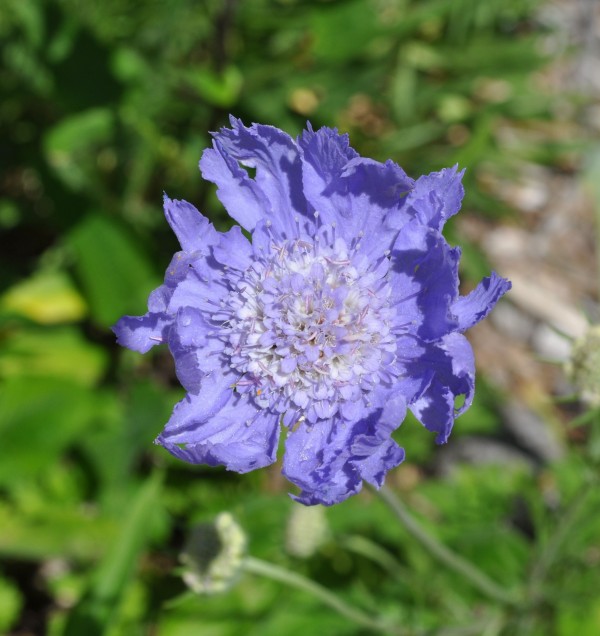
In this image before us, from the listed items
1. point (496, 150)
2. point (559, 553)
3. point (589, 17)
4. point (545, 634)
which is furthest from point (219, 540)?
point (589, 17)

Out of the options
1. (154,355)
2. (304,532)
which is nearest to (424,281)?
(304,532)

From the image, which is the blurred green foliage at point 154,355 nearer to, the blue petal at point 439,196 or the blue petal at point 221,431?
the blue petal at point 221,431

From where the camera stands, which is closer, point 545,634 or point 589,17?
point 545,634

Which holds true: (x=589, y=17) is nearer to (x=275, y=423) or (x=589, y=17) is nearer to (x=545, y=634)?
(x=545, y=634)

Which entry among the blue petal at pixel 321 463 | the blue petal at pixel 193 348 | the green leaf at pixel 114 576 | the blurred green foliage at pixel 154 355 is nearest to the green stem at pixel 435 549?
the blue petal at pixel 321 463

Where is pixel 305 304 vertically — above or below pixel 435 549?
above

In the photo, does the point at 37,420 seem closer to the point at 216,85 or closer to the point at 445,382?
the point at 216,85
